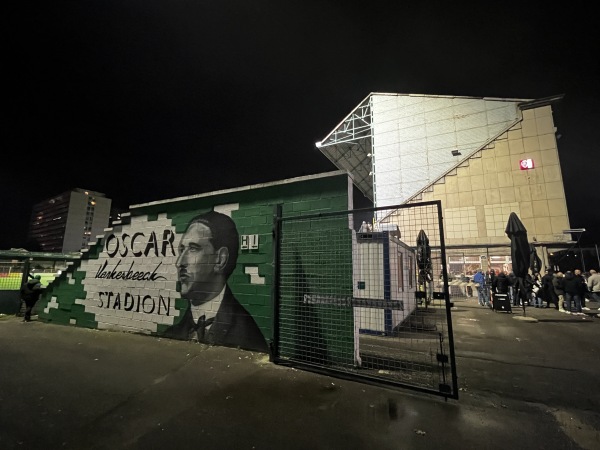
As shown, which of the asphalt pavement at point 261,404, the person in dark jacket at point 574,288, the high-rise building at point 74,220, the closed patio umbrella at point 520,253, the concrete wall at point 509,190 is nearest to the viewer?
the asphalt pavement at point 261,404

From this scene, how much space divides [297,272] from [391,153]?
21945mm

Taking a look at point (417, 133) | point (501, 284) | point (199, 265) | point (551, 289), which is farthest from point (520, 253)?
point (417, 133)

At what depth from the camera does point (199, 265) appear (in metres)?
5.45

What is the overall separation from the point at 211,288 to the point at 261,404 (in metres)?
2.74

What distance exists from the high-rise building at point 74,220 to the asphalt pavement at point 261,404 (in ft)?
441

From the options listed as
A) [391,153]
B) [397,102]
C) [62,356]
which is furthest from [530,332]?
[397,102]

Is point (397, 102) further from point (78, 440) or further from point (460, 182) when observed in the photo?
point (78, 440)

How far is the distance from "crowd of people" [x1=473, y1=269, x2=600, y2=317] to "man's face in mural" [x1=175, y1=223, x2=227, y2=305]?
9557 millimetres

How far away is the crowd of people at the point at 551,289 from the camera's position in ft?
32.3

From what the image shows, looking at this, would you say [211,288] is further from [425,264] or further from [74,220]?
[74,220]

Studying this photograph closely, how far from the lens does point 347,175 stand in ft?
14.2

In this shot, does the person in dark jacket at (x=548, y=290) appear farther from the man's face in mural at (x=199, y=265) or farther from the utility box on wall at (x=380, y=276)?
the man's face in mural at (x=199, y=265)

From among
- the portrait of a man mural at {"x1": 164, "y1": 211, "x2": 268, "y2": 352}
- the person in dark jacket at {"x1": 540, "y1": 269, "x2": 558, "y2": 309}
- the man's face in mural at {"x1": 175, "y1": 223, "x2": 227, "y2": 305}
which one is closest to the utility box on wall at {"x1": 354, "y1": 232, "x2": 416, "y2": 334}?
the portrait of a man mural at {"x1": 164, "y1": 211, "x2": 268, "y2": 352}

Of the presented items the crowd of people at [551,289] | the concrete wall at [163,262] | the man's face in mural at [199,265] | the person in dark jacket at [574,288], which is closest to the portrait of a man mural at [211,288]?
the man's face in mural at [199,265]
